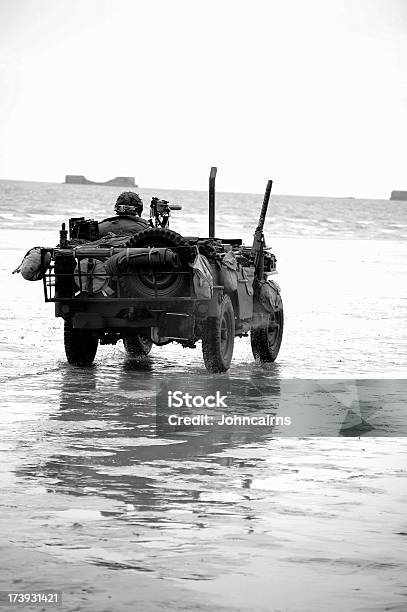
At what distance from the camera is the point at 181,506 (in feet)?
23.1

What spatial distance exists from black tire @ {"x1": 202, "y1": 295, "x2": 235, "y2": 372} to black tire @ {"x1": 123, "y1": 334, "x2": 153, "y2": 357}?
5.26 feet

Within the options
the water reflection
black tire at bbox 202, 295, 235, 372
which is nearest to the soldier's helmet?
black tire at bbox 202, 295, 235, 372

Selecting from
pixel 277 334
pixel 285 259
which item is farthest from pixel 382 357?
pixel 285 259

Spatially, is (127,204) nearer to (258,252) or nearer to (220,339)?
(258,252)

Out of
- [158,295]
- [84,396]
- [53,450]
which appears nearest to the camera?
[53,450]

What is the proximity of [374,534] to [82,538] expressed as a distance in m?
1.36

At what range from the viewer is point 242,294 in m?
14.0

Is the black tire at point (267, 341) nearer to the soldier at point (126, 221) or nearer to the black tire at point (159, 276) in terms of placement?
the soldier at point (126, 221)

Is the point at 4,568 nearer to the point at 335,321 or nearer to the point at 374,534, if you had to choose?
the point at 374,534

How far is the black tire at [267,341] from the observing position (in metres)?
14.4

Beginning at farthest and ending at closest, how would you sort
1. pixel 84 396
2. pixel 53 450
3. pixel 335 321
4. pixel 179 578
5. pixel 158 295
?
pixel 335 321 < pixel 158 295 < pixel 84 396 < pixel 53 450 < pixel 179 578

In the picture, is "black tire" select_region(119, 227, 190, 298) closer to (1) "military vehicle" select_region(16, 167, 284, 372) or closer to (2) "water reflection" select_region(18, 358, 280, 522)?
(1) "military vehicle" select_region(16, 167, 284, 372)

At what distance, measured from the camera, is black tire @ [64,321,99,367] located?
13.5 metres
